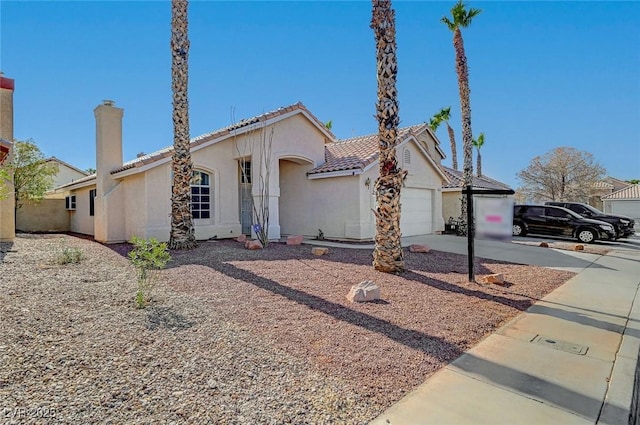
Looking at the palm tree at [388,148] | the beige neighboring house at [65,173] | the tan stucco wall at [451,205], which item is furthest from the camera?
the beige neighboring house at [65,173]

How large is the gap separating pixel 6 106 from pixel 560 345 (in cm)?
2004

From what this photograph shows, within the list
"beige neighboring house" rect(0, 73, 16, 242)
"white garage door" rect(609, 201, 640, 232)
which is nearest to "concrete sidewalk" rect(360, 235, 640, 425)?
"beige neighboring house" rect(0, 73, 16, 242)

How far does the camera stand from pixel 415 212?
18078 mm

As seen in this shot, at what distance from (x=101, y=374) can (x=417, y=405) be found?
310 centimetres

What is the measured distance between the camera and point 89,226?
1889 centimetres

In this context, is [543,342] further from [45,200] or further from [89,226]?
[45,200]

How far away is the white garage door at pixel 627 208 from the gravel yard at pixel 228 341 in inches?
1243

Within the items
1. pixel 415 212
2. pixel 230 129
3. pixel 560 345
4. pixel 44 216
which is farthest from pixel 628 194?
pixel 44 216

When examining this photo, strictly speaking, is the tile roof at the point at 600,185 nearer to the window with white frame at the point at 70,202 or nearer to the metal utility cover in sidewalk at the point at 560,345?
the metal utility cover in sidewalk at the point at 560,345

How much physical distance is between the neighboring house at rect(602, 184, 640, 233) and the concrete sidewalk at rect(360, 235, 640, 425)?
32.7 meters

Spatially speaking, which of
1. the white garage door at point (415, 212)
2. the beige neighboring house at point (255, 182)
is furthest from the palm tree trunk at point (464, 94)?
the beige neighboring house at point (255, 182)

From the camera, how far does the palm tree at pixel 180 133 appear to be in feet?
39.2

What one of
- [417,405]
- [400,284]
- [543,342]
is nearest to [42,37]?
[400,284]

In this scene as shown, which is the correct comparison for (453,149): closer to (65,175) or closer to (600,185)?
(600,185)
